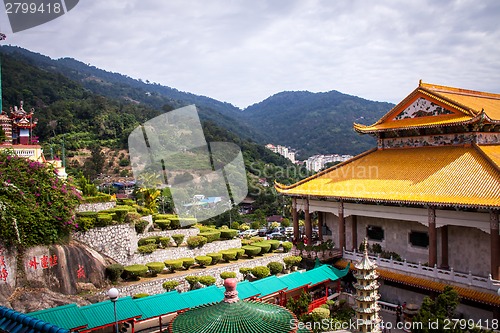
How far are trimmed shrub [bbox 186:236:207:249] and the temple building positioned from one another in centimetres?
570

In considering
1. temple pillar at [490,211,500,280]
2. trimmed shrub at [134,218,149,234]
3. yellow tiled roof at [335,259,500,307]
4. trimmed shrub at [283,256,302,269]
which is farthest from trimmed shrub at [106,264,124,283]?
temple pillar at [490,211,500,280]

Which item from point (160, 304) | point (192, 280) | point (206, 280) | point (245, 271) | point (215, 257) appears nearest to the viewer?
point (160, 304)

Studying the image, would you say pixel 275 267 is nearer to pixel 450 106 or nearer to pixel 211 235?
pixel 211 235

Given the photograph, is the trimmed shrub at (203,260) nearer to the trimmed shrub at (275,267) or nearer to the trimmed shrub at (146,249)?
the trimmed shrub at (146,249)

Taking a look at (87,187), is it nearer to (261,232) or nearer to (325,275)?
(325,275)

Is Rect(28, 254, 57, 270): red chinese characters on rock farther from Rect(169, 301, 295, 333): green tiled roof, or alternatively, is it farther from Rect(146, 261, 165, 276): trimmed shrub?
Rect(169, 301, 295, 333): green tiled roof

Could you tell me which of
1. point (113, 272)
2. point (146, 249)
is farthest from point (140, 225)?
point (113, 272)

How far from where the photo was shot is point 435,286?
16.9 m

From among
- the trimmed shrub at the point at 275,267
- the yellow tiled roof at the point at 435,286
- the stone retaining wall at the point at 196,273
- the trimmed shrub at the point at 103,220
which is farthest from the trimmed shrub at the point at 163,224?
the yellow tiled roof at the point at 435,286

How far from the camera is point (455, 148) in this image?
19906 mm

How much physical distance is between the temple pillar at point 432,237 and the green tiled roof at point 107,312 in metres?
12.1

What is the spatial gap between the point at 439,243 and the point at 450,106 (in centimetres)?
662

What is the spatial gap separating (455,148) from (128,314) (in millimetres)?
16150

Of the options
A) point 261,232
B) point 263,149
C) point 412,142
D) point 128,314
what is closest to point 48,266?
point 128,314
